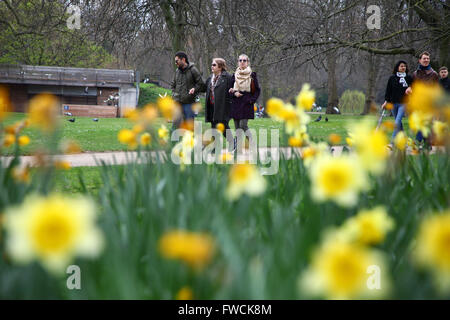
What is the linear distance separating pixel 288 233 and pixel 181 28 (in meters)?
12.0

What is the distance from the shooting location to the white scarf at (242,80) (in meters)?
6.36

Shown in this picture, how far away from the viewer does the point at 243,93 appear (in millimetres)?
6484

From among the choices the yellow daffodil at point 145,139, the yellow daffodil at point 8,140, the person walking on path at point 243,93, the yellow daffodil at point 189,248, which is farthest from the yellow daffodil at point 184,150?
the person walking on path at point 243,93

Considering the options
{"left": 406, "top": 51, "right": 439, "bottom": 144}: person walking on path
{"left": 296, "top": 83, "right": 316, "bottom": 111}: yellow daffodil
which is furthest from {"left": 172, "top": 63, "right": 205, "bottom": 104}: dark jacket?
{"left": 296, "top": 83, "right": 316, "bottom": 111}: yellow daffodil

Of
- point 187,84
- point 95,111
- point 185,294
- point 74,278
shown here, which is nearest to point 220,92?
point 187,84

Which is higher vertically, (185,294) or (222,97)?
(222,97)

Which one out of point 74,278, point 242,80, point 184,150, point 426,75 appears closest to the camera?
point 74,278

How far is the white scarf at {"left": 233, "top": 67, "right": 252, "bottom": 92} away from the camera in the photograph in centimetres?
636

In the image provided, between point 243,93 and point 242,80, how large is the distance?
0.19 meters

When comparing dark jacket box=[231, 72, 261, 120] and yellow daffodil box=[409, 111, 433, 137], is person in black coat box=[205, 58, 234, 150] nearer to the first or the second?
dark jacket box=[231, 72, 261, 120]

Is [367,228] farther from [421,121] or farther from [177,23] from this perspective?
[177,23]

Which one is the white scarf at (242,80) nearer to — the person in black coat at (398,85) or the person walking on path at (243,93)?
the person walking on path at (243,93)
